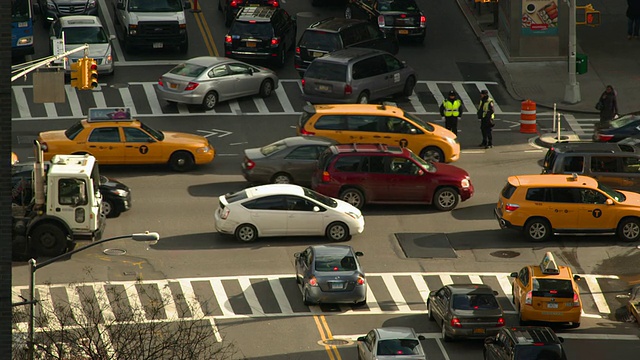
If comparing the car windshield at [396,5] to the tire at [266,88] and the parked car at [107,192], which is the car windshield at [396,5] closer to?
the tire at [266,88]

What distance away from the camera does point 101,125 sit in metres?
38.3

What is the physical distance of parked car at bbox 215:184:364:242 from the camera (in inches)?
1345

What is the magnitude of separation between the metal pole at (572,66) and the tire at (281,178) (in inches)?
529

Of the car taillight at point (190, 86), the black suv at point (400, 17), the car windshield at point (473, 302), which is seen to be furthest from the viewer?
the black suv at point (400, 17)

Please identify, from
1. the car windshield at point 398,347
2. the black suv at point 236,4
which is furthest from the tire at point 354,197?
the black suv at point 236,4

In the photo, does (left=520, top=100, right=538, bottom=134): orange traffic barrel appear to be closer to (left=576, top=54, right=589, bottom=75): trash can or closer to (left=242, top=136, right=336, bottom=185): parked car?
(left=576, top=54, right=589, bottom=75): trash can

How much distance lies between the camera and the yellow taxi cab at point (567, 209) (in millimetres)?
34469

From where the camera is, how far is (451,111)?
4194cm

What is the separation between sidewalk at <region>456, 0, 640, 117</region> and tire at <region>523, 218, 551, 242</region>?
11928 mm

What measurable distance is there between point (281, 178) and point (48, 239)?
763 centimetres

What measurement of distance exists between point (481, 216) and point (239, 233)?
6.98 m

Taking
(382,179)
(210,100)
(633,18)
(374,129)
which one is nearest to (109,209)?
(382,179)

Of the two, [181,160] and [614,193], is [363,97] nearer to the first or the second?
[181,160]

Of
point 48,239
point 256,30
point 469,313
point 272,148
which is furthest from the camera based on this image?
point 256,30
